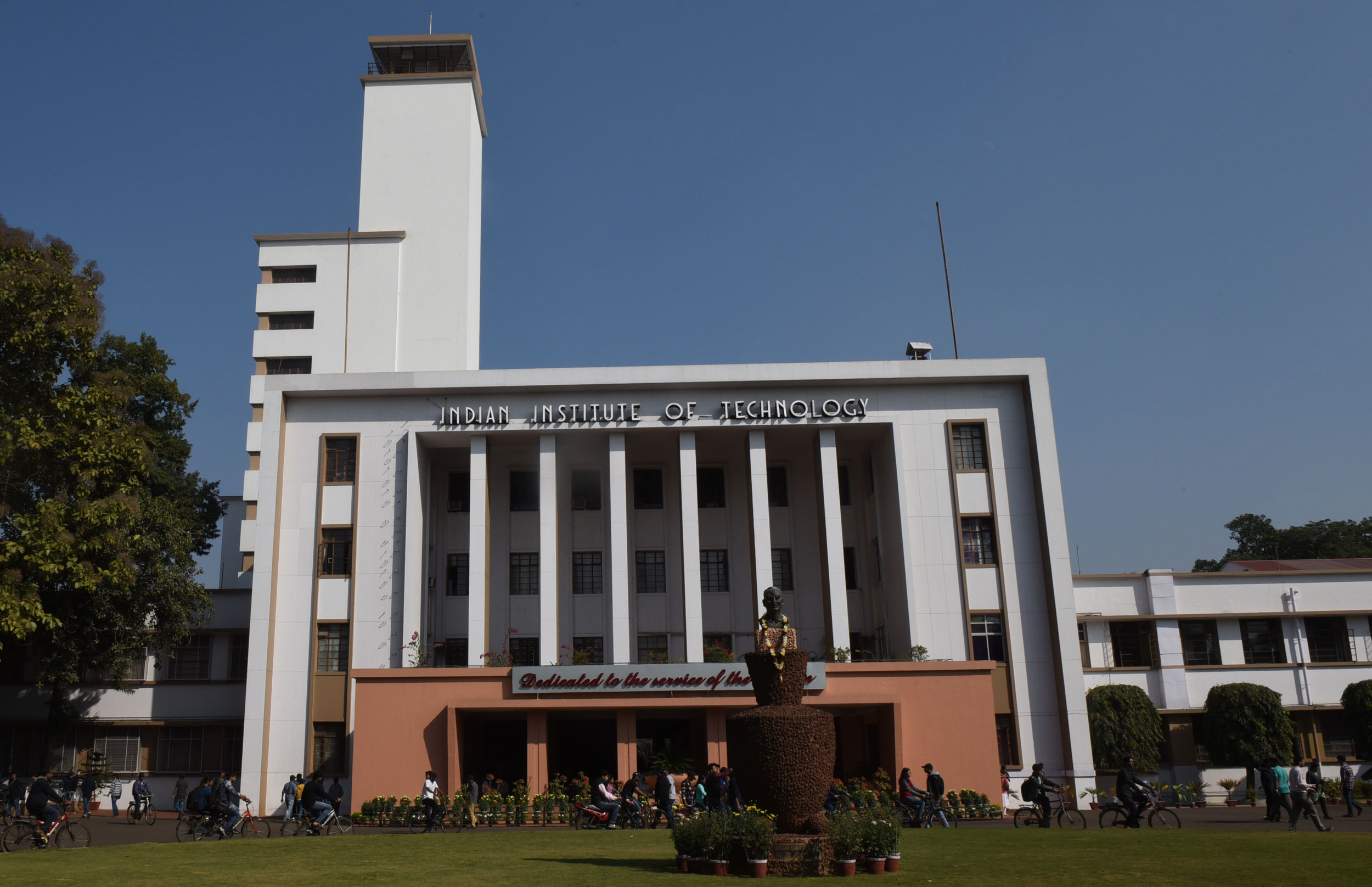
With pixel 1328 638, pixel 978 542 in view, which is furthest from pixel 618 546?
pixel 1328 638

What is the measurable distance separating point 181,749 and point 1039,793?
1186 inches

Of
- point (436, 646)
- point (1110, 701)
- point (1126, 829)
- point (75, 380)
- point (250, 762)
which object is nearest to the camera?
point (1126, 829)

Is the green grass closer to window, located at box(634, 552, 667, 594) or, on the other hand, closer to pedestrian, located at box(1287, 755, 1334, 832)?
pedestrian, located at box(1287, 755, 1334, 832)

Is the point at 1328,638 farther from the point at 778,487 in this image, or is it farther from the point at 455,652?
the point at 455,652

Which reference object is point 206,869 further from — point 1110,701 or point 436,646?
point 1110,701

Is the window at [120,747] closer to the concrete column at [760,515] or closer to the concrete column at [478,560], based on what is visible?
the concrete column at [478,560]

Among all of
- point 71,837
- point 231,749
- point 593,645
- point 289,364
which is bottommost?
point 71,837

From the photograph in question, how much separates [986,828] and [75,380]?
36.7 metres

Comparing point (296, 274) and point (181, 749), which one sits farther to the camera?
point (296, 274)

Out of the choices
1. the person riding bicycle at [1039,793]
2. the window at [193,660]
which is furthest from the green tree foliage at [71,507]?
the person riding bicycle at [1039,793]

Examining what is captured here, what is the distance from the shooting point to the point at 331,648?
34062 mm

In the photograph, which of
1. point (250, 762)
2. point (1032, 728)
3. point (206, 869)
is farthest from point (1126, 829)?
point (250, 762)

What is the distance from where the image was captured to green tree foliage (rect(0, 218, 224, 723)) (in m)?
28.6

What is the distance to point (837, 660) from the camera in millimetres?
32688
